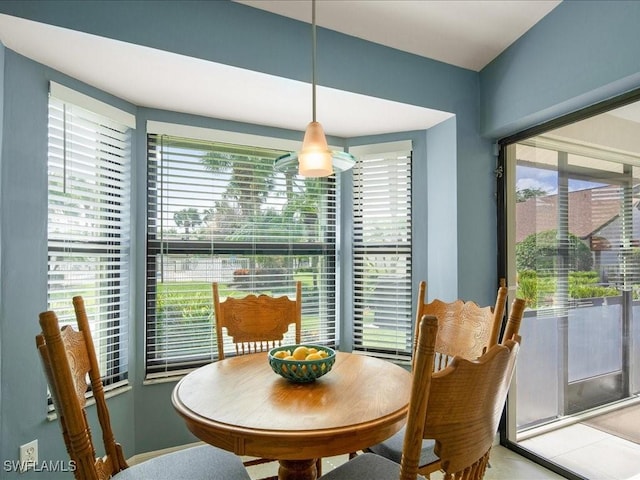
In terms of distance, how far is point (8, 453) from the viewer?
1.72 metres

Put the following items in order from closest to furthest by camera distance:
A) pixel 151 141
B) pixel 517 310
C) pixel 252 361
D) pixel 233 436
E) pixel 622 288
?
pixel 233 436
pixel 517 310
pixel 252 361
pixel 622 288
pixel 151 141

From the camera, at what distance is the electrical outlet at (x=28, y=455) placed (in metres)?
1.77

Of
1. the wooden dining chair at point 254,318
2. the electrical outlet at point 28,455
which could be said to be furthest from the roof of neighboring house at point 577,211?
the electrical outlet at point 28,455

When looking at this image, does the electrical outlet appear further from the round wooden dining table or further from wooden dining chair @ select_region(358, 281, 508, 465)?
wooden dining chair @ select_region(358, 281, 508, 465)

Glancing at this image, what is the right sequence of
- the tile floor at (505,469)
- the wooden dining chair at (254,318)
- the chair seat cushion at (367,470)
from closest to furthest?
the chair seat cushion at (367,470), the wooden dining chair at (254,318), the tile floor at (505,469)

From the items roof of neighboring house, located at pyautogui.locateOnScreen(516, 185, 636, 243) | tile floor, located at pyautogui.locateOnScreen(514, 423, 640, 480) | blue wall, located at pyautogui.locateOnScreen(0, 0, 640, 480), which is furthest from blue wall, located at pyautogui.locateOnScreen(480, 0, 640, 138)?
tile floor, located at pyautogui.locateOnScreen(514, 423, 640, 480)

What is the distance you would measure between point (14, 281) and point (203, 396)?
3.72 ft

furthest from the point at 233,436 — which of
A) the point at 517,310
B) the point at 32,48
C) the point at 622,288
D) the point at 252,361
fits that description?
the point at 622,288

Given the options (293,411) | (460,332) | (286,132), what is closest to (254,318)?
(293,411)

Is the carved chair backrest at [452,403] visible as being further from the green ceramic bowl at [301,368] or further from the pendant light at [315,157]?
the pendant light at [315,157]

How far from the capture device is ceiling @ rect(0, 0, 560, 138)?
1831mm

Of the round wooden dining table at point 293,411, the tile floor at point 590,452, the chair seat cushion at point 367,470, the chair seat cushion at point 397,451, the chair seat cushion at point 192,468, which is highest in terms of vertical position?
the round wooden dining table at point 293,411

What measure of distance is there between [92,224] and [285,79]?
1.39m

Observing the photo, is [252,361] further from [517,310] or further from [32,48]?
[32,48]
